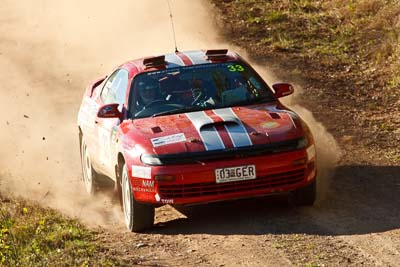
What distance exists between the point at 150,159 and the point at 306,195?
1612 mm

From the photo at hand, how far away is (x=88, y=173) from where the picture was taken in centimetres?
1343

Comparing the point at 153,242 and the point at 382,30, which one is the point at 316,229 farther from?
the point at 382,30

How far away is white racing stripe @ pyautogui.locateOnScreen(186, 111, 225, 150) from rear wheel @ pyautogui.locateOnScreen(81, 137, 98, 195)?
2.64m

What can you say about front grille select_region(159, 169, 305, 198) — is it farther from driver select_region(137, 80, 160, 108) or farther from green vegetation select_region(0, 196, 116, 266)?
driver select_region(137, 80, 160, 108)

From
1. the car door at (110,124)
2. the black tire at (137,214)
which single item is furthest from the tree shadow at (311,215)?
the car door at (110,124)

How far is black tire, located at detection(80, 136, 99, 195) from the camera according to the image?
1317 centimetres

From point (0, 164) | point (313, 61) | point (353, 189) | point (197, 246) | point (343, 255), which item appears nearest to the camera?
point (343, 255)

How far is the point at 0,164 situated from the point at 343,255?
7.43 m

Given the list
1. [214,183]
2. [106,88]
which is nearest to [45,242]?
[214,183]

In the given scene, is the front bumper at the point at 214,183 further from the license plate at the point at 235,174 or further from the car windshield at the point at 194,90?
the car windshield at the point at 194,90

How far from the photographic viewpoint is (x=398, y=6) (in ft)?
69.6

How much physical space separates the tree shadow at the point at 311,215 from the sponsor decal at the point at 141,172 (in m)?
0.61

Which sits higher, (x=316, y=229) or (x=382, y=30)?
(x=316, y=229)

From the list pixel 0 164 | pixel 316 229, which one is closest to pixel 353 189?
pixel 316 229
